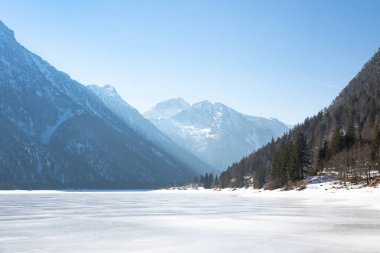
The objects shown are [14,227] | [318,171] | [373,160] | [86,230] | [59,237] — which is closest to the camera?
[59,237]

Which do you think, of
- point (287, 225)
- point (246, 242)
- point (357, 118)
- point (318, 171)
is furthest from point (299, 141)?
point (246, 242)

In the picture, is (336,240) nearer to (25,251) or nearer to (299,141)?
(25,251)

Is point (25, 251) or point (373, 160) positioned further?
point (373, 160)

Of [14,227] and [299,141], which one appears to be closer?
[14,227]

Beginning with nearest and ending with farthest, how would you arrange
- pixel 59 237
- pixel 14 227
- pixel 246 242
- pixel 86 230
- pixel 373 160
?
1. pixel 246 242
2. pixel 59 237
3. pixel 86 230
4. pixel 14 227
5. pixel 373 160

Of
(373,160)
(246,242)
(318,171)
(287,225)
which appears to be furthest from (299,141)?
(246,242)

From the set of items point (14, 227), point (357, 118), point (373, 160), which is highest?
point (357, 118)

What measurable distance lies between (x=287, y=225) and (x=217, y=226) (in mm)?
4784

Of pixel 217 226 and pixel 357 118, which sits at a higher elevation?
pixel 357 118

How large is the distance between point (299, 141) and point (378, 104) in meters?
85.3

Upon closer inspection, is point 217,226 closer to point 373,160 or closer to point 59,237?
point 59,237

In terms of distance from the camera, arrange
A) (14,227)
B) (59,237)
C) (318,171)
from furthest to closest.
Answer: (318,171)
(14,227)
(59,237)

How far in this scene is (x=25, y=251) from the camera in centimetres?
1875

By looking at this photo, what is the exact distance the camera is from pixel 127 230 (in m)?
26.7
